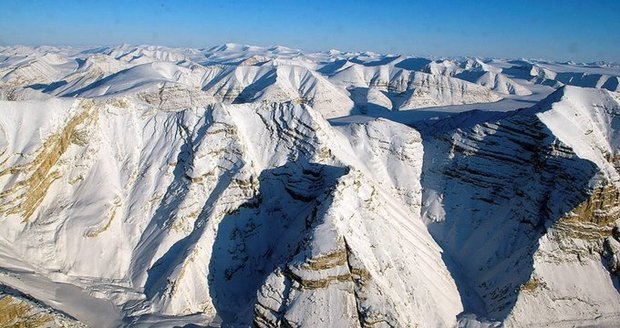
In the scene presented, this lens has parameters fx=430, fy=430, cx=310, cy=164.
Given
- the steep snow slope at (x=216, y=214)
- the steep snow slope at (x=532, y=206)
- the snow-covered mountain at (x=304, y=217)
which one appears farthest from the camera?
the steep snow slope at (x=532, y=206)

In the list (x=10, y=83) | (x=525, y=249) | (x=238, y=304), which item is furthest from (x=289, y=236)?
(x=10, y=83)

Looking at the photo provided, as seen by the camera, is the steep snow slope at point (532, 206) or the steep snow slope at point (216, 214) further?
the steep snow slope at point (532, 206)

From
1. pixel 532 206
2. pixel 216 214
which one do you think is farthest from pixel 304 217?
pixel 532 206

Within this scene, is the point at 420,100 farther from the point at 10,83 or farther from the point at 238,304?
the point at 10,83

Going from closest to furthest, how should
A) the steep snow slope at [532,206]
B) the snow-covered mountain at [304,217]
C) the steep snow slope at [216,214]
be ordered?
the steep snow slope at [216,214] → the snow-covered mountain at [304,217] → the steep snow slope at [532,206]

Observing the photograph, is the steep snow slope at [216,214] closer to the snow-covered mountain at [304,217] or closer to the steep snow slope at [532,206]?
the snow-covered mountain at [304,217]

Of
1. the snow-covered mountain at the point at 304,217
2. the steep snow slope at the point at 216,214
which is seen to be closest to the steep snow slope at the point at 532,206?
the snow-covered mountain at the point at 304,217

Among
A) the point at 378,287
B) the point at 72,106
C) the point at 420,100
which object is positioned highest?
the point at 72,106

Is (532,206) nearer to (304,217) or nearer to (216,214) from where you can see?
(304,217)
